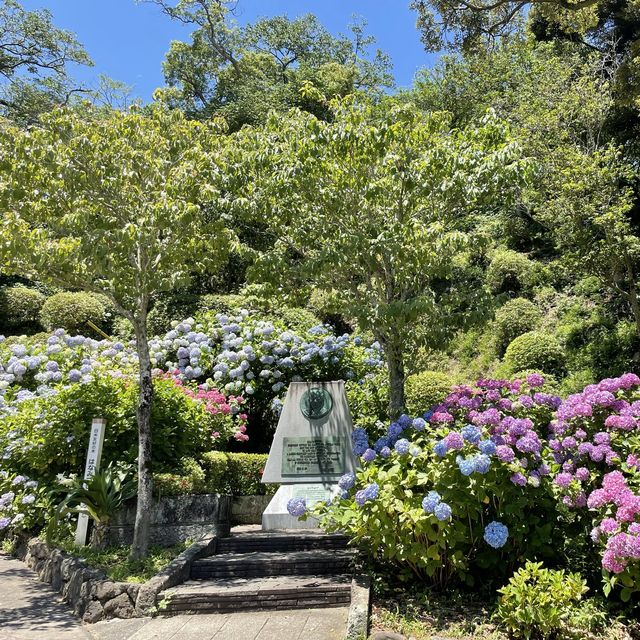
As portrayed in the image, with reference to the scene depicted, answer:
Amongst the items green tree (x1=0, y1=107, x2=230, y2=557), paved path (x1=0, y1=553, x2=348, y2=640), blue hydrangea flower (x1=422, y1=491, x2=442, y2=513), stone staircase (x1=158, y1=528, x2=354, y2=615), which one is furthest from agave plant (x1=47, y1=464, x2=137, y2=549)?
blue hydrangea flower (x1=422, y1=491, x2=442, y2=513)

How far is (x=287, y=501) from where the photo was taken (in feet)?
23.8

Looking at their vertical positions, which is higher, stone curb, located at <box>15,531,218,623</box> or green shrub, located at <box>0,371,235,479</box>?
green shrub, located at <box>0,371,235,479</box>

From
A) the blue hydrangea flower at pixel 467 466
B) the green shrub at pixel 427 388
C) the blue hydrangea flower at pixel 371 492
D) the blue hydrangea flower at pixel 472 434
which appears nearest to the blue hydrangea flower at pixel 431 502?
the blue hydrangea flower at pixel 467 466

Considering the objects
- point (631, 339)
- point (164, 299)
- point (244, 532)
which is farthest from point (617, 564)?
point (164, 299)

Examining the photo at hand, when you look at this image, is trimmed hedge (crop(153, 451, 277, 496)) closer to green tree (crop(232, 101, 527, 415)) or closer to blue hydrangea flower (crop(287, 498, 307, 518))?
green tree (crop(232, 101, 527, 415))

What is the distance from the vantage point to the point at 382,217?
7.79 metres

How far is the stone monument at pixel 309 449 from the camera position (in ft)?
24.3

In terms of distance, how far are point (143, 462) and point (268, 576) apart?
1866mm

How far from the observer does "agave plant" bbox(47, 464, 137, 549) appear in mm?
6660

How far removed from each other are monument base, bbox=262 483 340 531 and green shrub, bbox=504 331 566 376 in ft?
21.3

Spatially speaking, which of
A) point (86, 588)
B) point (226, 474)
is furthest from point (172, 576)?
point (226, 474)

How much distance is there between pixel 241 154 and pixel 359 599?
555 cm

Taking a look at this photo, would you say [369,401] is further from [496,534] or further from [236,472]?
[496,534]

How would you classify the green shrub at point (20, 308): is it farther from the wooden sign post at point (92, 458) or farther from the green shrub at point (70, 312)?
the wooden sign post at point (92, 458)
